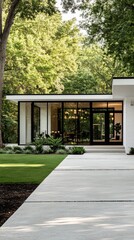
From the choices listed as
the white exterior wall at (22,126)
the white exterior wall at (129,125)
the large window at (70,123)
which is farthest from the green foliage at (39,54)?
the white exterior wall at (129,125)

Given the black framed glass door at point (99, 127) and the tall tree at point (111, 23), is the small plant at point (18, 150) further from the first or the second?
the tall tree at point (111, 23)

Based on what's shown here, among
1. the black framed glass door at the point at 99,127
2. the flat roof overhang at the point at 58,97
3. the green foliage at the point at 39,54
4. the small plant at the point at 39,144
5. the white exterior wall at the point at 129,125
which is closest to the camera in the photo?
the white exterior wall at the point at 129,125

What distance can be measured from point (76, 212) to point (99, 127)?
74.3 ft

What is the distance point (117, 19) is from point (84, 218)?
11.8 meters

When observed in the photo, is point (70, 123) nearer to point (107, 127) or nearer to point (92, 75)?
point (107, 127)

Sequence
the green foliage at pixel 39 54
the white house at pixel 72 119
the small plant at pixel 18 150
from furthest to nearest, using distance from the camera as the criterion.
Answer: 1. the green foliage at pixel 39 54
2. the white house at pixel 72 119
3. the small plant at pixel 18 150

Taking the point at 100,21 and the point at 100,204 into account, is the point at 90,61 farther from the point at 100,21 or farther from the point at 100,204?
the point at 100,204

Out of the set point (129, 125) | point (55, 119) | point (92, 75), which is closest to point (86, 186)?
point (129, 125)

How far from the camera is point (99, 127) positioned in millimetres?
29516

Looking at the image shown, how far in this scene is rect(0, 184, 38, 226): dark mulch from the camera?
725 centimetres

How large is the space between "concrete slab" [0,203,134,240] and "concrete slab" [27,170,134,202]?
0.78 metres

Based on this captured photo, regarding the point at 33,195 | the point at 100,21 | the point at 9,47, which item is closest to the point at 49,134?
the point at 9,47

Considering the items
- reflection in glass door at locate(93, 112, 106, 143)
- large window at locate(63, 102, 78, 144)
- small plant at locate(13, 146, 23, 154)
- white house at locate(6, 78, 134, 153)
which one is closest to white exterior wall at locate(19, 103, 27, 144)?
white house at locate(6, 78, 134, 153)

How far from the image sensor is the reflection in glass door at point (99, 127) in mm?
29281
